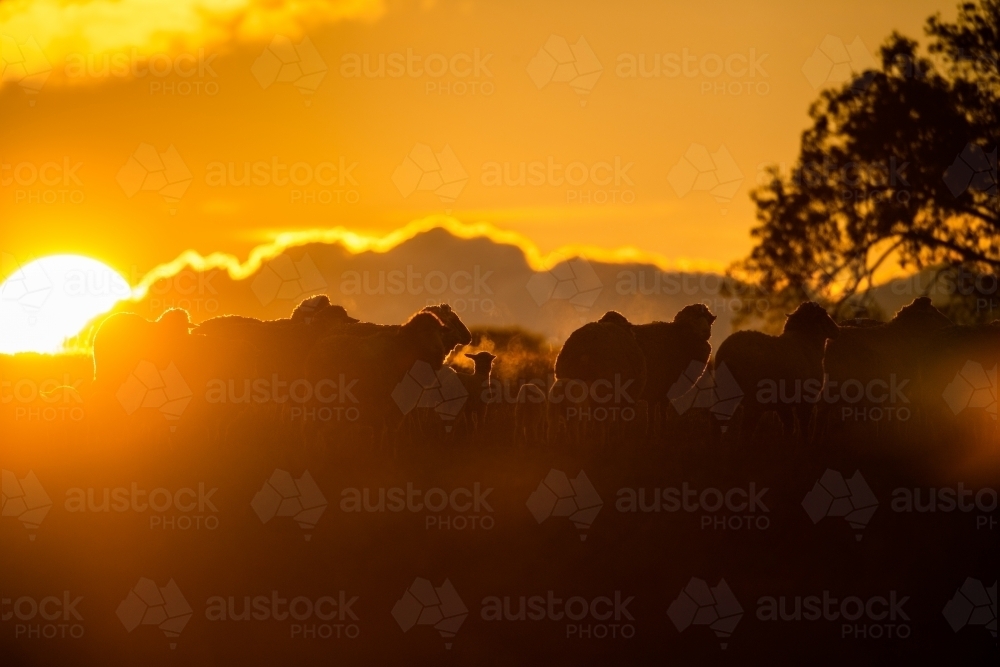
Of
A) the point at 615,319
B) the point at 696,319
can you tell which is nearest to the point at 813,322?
the point at 696,319

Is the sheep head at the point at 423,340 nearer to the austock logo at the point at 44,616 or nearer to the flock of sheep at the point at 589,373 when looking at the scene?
the flock of sheep at the point at 589,373

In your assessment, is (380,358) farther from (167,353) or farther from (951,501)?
(951,501)

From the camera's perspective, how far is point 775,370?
18.8 meters

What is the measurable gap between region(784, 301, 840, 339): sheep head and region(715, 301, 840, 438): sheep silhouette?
0.10 ft

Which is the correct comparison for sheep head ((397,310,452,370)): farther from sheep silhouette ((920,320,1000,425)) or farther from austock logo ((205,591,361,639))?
sheep silhouette ((920,320,1000,425))

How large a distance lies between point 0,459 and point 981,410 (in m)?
14.5

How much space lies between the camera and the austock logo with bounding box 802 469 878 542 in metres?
15.0

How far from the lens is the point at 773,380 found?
Answer: 18.7 m

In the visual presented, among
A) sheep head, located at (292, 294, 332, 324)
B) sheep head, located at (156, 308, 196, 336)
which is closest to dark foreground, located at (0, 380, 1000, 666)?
sheep head, located at (156, 308, 196, 336)

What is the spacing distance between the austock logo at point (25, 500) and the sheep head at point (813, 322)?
11580 millimetres

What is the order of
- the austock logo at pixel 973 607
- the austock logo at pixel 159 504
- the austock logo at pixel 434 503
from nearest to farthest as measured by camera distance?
the austock logo at pixel 973 607, the austock logo at pixel 434 503, the austock logo at pixel 159 504

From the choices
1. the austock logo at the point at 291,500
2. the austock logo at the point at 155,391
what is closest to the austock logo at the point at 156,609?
the austock logo at the point at 291,500

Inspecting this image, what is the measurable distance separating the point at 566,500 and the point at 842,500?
3.49 meters

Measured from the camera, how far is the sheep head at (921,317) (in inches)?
784
